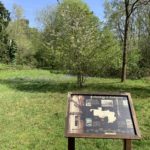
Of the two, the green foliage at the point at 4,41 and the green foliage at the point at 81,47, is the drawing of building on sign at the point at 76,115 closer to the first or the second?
the green foliage at the point at 81,47

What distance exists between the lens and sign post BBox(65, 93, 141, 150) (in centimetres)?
638

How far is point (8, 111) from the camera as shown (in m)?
13.0

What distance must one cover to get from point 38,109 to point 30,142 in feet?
12.8

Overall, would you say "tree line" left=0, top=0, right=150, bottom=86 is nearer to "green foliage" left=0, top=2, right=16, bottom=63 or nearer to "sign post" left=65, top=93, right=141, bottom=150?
"green foliage" left=0, top=2, right=16, bottom=63

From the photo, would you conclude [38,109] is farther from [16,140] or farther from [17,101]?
[16,140]

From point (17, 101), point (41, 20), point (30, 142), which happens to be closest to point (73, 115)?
point (30, 142)

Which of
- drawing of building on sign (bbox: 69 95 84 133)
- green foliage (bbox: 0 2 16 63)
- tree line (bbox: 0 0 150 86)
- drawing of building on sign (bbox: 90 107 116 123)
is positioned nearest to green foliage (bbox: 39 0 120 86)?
tree line (bbox: 0 0 150 86)

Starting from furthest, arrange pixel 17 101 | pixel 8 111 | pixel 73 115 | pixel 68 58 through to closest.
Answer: pixel 68 58
pixel 17 101
pixel 8 111
pixel 73 115

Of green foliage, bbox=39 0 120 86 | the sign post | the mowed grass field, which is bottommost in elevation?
the mowed grass field

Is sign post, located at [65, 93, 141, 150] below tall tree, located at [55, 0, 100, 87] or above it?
below

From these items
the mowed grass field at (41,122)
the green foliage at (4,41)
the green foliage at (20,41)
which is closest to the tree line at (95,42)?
the green foliage at (4,41)

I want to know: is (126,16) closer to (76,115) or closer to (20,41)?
(76,115)

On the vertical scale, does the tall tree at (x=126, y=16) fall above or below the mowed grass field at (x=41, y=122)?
above

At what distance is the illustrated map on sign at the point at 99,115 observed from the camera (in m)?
6.48
